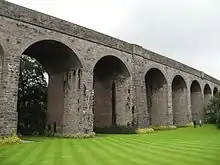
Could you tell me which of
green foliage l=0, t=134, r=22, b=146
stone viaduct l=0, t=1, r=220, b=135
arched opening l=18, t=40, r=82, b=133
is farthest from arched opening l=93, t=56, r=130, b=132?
green foliage l=0, t=134, r=22, b=146

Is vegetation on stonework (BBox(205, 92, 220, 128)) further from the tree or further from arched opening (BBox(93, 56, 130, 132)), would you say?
the tree

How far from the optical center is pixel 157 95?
32.4 metres

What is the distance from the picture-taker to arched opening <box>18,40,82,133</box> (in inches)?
850

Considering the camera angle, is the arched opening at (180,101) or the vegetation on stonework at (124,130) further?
the arched opening at (180,101)

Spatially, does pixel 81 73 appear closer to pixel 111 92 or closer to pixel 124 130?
pixel 111 92

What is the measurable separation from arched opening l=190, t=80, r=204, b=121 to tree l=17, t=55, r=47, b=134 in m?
20.2

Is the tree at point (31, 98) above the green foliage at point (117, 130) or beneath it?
above

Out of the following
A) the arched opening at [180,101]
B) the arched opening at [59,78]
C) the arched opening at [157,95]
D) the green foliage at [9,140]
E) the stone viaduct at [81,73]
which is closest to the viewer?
the green foliage at [9,140]

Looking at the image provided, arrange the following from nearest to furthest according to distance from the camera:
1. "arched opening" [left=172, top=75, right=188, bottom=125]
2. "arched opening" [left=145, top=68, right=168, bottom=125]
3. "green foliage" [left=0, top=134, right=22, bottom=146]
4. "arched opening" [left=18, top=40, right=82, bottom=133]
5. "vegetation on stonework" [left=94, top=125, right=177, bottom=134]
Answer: "green foliage" [left=0, top=134, right=22, bottom=146] < "arched opening" [left=18, top=40, right=82, bottom=133] < "vegetation on stonework" [left=94, top=125, right=177, bottom=134] < "arched opening" [left=145, top=68, right=168, bottom=125] < "arched opening" [left=172, top=75, right=188, bottom=125]

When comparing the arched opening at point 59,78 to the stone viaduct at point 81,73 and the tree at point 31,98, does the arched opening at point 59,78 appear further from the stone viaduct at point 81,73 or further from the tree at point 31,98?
the tree at point 31,98

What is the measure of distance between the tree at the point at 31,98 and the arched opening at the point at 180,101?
15.9 m

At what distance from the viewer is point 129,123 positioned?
25656mm

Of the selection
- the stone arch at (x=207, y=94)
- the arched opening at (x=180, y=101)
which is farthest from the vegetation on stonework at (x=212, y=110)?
the stone arch at (x=207, y=94)

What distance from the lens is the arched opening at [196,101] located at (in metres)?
39.6
